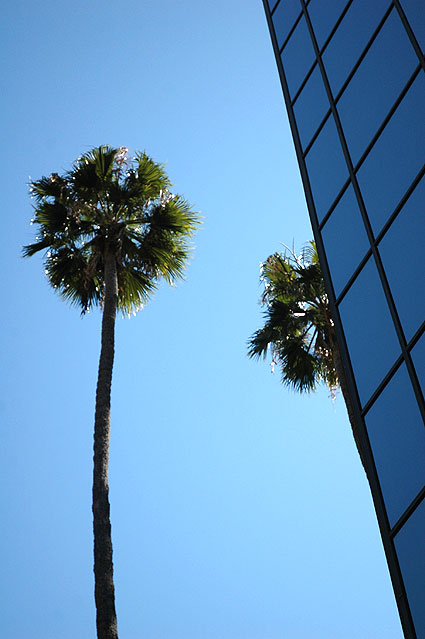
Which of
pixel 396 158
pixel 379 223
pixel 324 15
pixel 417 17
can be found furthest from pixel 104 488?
pixel 417 17

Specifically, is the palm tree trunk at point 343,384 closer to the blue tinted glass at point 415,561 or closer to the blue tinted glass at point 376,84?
the blue tinted glass at point 376,84

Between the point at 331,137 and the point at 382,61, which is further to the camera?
the point at 331,137

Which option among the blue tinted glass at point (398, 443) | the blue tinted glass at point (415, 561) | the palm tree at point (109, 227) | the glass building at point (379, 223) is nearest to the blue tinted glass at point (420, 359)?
the glass building at point (379, 223)

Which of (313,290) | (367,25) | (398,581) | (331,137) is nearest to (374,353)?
(398,581)

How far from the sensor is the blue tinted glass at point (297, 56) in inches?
357

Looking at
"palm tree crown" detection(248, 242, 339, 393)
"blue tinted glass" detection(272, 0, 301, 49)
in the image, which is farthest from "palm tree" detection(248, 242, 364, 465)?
"blue tinted glass" detection(272, 0, 301, 49)

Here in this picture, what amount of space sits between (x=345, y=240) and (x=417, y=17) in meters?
2.27

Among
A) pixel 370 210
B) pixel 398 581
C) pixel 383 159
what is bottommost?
pixel 398 581

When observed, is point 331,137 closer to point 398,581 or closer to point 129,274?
point 398,581

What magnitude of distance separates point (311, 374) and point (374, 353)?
34.6ft

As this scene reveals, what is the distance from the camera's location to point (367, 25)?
7.84 metres

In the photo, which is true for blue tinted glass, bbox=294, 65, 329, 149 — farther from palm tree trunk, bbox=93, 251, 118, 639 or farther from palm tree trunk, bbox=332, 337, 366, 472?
palm tree trunk, bbox=93, 251, 118, 639

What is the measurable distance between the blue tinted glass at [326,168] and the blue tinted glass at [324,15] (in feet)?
4.44

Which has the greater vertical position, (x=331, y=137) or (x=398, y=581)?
(x=331, y=137)
